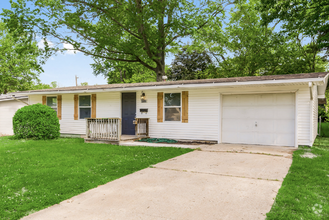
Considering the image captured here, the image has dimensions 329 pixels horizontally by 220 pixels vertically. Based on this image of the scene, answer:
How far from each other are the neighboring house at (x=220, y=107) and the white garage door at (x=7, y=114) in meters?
4.17

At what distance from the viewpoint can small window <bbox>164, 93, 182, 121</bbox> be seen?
35.2 feet

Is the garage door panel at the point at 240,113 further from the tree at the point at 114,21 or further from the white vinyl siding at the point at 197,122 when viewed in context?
the tree at the point at 114,21

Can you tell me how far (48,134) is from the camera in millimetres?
10812

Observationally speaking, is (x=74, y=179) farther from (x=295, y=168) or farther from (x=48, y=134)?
(x=48, y=134)

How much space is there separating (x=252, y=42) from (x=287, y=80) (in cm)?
1571

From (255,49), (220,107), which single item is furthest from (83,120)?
(255,49)

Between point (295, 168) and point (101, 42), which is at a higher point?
point (101, 42)

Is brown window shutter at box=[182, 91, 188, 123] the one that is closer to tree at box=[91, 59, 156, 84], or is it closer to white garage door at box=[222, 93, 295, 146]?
white garage door at box=[222, 93, 295, 146]

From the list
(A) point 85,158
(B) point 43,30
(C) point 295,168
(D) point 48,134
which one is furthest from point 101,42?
(C) point 295,168

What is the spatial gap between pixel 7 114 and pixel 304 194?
1639cm

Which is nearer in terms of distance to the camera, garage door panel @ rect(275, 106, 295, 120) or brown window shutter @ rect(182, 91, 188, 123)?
garage door panel @ rect(275, 106, 295, 120)

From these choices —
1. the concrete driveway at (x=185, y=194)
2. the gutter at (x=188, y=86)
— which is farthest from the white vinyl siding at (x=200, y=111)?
the concrete driveway at (x=185, y=194)

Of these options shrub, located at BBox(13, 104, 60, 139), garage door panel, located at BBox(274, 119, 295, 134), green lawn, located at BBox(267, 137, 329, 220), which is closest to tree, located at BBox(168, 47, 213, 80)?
garage door panel, located at BBox(274, 119, 295, 134)

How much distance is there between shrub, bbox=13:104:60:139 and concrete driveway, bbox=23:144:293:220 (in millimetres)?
6947
